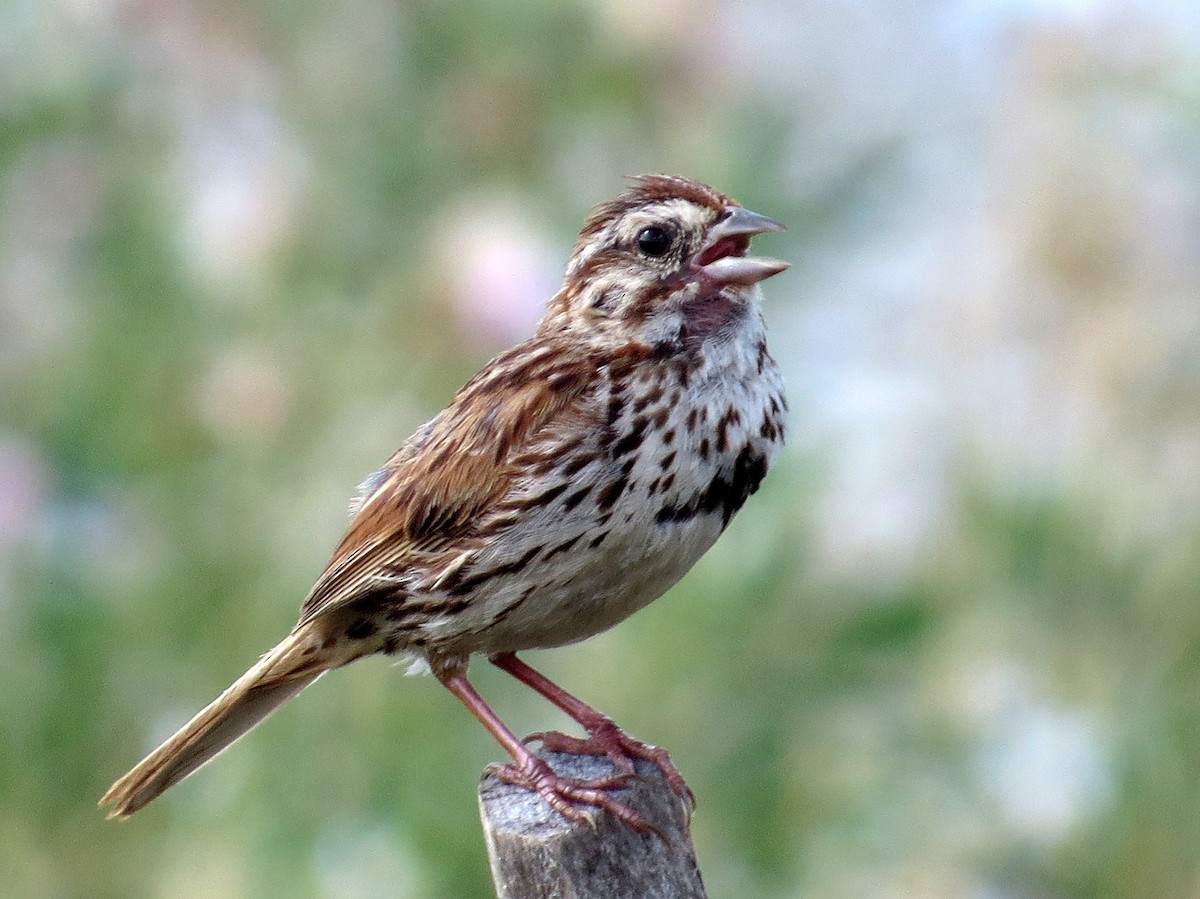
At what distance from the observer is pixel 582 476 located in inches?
114

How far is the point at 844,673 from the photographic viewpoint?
12.5 ft

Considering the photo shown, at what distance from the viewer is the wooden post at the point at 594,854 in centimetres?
241

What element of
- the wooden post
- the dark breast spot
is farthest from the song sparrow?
the wooden post

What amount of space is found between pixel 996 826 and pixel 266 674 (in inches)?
55.7

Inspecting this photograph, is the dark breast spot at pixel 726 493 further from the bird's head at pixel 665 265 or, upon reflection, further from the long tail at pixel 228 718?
the long tail at pixel 228 718

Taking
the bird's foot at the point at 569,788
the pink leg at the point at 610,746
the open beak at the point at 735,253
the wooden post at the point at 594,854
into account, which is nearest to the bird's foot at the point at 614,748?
the pink leg at the point at 610,746

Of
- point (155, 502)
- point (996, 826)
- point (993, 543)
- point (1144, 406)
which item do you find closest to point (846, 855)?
point (996, 826)

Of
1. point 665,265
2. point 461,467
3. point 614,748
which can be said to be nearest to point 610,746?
point 614,748

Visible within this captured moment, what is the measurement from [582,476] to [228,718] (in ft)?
2.62

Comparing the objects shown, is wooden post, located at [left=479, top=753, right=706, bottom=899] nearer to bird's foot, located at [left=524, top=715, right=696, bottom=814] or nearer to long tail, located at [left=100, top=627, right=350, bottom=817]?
bird's foot, located at [left=524, top=715, right=696, bottom=814]

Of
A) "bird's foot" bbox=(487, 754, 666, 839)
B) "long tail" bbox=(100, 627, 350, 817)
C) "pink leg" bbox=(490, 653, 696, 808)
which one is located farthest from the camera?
"long tail" bbox=(100, 627, 350, 817)

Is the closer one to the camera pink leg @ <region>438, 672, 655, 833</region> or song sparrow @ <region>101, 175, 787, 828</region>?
pink leg @ <region>438, 672, 655, 833</region>

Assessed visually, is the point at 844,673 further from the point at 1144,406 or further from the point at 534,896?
the point at 534,896

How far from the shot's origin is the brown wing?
2984 millimetres
